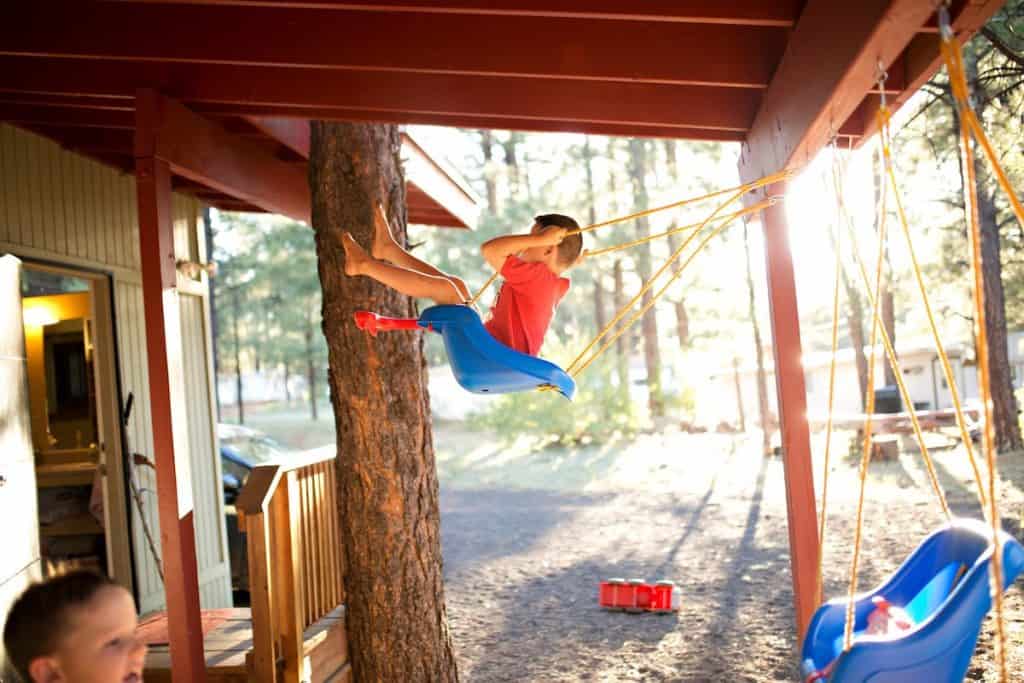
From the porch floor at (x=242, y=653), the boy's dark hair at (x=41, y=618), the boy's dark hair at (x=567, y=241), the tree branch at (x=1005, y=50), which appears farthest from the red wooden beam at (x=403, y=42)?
the tree branch at (x=1005, y=50)

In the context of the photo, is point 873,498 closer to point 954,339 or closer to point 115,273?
point 115,273

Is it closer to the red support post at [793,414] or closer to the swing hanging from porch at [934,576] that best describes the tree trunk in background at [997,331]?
the red support post at [793,414]

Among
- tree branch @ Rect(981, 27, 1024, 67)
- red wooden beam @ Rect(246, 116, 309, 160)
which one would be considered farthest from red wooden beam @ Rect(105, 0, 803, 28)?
tree branch @ Rect(981, 27, 1024, 67)

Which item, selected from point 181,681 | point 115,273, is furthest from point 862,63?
point 115,273

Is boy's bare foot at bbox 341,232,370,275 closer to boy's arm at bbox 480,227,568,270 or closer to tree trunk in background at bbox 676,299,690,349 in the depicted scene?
boy's arm at bbox 480,227,568,270

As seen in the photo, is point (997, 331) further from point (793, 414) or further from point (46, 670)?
point (46, 670)

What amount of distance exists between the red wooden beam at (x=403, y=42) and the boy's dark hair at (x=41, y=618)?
7.52 ft

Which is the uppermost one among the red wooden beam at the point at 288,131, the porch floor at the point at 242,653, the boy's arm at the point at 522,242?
the red wooden beam at the point at 288,131

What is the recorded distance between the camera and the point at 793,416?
3.99 metres

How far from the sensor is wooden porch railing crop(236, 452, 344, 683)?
432 centimetres

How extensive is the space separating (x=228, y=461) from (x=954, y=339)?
21.0 metres

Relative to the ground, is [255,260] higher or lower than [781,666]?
higher

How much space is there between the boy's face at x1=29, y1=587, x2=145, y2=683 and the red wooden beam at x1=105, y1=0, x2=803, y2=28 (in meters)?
2.10

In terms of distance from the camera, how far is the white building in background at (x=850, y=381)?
65.9 ft
